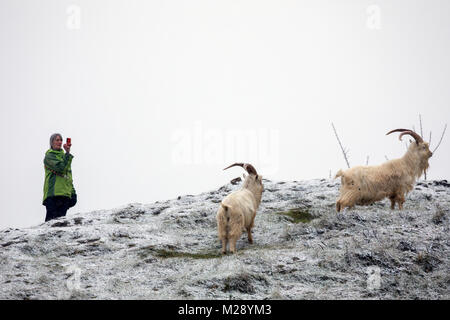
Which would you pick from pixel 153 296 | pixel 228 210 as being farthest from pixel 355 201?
pixel 153 296

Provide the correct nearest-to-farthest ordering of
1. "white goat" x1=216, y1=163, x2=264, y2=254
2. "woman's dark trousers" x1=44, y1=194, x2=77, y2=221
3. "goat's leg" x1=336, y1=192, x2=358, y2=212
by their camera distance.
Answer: "white goat" x1=216, y1=163, x2=264, y2=254 → "goat's leg" x1=336, y1=192, x2=358, y2=212 → "woman's dark trousers" x1=44, y1=194, x2=77, y2=221

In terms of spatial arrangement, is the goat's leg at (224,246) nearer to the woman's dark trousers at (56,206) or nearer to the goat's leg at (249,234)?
the goat's leg at (249,234)

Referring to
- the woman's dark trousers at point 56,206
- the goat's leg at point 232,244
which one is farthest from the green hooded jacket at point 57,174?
the goat's leg at point 232,244

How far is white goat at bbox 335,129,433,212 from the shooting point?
12703 millimetres

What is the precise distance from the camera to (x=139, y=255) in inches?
424

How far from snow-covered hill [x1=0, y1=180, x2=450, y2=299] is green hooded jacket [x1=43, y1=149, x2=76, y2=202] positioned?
Answer: 0.88 metres

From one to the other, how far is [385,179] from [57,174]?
31.0ft

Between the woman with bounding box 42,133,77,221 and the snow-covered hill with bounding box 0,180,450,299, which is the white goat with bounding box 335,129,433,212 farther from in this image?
the woman with bounding box 42,133,77,221

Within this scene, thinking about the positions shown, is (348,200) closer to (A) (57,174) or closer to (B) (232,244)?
(B) (232,244)

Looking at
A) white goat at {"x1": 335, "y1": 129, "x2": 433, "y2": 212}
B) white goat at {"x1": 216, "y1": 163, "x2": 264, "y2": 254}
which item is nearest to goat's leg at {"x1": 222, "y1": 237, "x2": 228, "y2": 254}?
white goat at {"x1": 216, "y1": 163, "x2": 264, "y2": 254}

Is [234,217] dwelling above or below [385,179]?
below

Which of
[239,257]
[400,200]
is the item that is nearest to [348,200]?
[400,200]

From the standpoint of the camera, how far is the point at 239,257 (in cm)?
1005

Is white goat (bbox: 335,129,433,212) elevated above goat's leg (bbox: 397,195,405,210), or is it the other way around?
white goat (bbox: 335,129,433,212)
